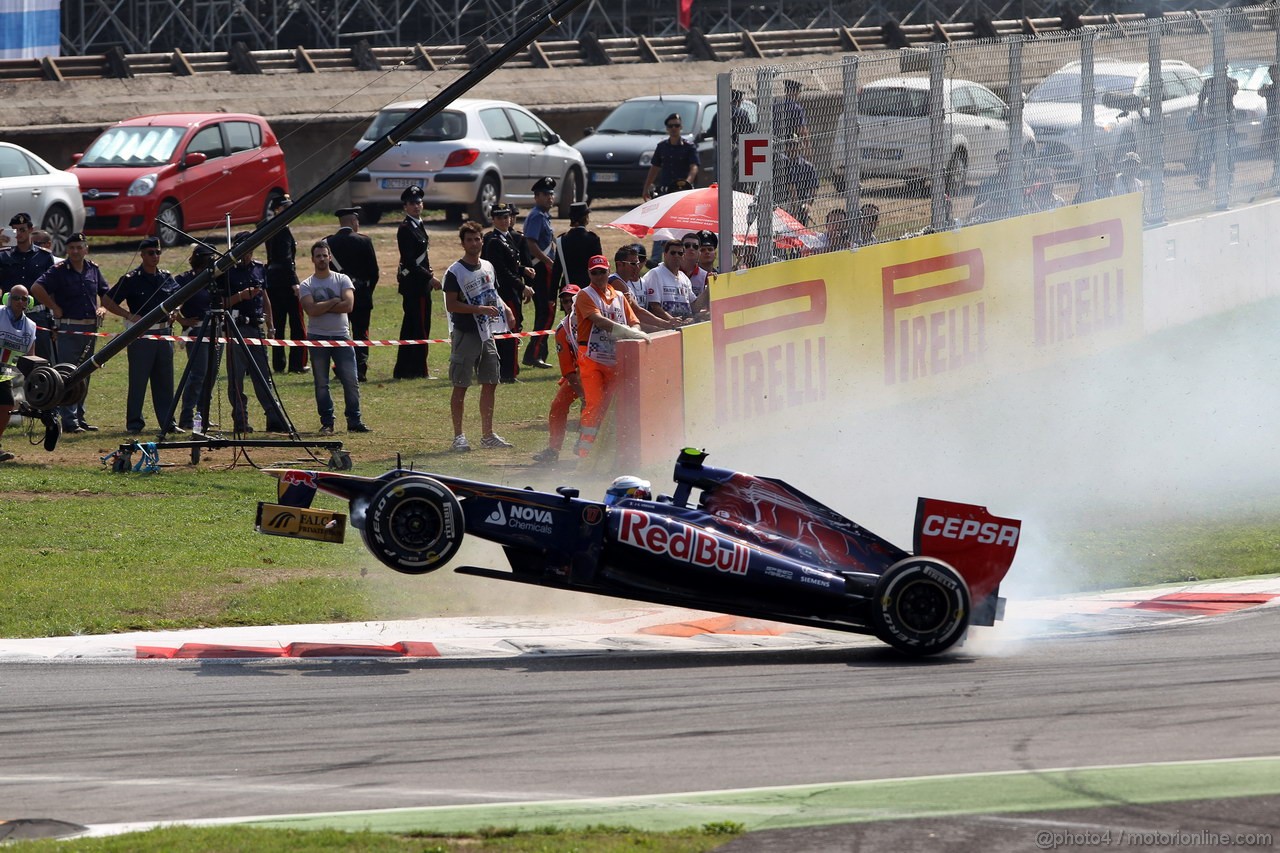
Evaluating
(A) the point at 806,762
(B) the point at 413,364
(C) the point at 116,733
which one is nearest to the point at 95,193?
(B) the point at 413,364

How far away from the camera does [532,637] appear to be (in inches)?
360

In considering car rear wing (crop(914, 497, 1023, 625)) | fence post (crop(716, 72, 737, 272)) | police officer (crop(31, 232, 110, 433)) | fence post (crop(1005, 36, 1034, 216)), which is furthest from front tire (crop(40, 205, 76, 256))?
car rear wing (crop(914, 497, 1023, 625))

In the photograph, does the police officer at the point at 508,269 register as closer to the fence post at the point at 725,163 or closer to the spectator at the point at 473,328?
the spectator at the point at 473,328

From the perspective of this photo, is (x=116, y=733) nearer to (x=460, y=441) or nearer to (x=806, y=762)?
(x=806, y=762)

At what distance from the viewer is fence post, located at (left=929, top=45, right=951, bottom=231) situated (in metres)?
15.5

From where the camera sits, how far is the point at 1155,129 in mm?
18344

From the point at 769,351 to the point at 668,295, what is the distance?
0.92m

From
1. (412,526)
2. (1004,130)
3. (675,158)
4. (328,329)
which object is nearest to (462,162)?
(675,158)

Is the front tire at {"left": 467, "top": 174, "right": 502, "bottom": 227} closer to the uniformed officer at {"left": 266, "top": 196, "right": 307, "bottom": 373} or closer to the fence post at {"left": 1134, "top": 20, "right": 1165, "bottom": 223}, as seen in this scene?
the uniformed officer at {"left": 266, "top": 196, "right": 307, "bottom": 373}

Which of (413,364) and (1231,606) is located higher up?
(413,364)

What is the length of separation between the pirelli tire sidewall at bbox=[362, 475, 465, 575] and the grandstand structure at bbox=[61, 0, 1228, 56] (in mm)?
20863

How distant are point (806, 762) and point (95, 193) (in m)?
16.6

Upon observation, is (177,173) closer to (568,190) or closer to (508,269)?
(568,190)

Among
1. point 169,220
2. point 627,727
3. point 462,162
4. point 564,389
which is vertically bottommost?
point 627,727
